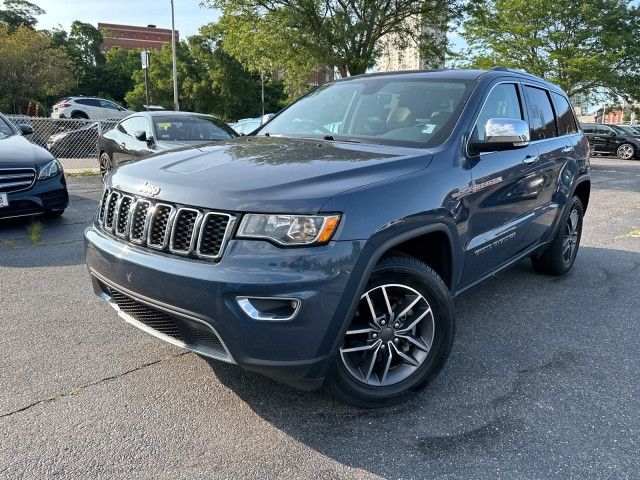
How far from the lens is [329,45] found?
1606 centimetres

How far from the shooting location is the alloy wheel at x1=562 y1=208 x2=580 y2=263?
5039mm

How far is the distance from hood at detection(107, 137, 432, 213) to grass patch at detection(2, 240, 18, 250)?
338 cm

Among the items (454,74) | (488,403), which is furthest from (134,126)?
(488,403)

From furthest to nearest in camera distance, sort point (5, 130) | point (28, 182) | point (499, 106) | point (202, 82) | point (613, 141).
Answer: point (202, 82) < point (613, 141) < point (5, 130) < point (28, 182) < point (499, 106)

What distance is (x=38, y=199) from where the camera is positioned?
6.36 metres

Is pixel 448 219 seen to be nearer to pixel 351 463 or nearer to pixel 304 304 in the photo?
pixel 304 304

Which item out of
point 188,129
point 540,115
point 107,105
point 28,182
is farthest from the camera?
point 107,105

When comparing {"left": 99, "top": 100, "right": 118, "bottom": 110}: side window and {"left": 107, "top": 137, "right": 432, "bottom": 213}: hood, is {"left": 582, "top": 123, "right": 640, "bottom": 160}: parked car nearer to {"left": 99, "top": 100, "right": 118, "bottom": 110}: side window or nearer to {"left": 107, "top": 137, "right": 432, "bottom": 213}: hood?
{"left": 107, "top": 137, "right": 432, "bottom": 213}: hood

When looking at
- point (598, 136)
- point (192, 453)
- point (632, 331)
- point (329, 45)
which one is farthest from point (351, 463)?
point (598, 136)

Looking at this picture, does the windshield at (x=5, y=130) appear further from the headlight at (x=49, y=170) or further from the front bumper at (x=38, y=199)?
the front bumper at (x=38, y=199)

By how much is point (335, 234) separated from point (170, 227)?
78 cm

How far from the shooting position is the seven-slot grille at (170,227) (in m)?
2.36

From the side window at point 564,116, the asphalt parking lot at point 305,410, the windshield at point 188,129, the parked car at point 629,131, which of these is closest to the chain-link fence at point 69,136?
the windshield at point 188,129

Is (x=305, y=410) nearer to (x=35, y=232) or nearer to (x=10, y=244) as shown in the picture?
(x=10, y=244)
